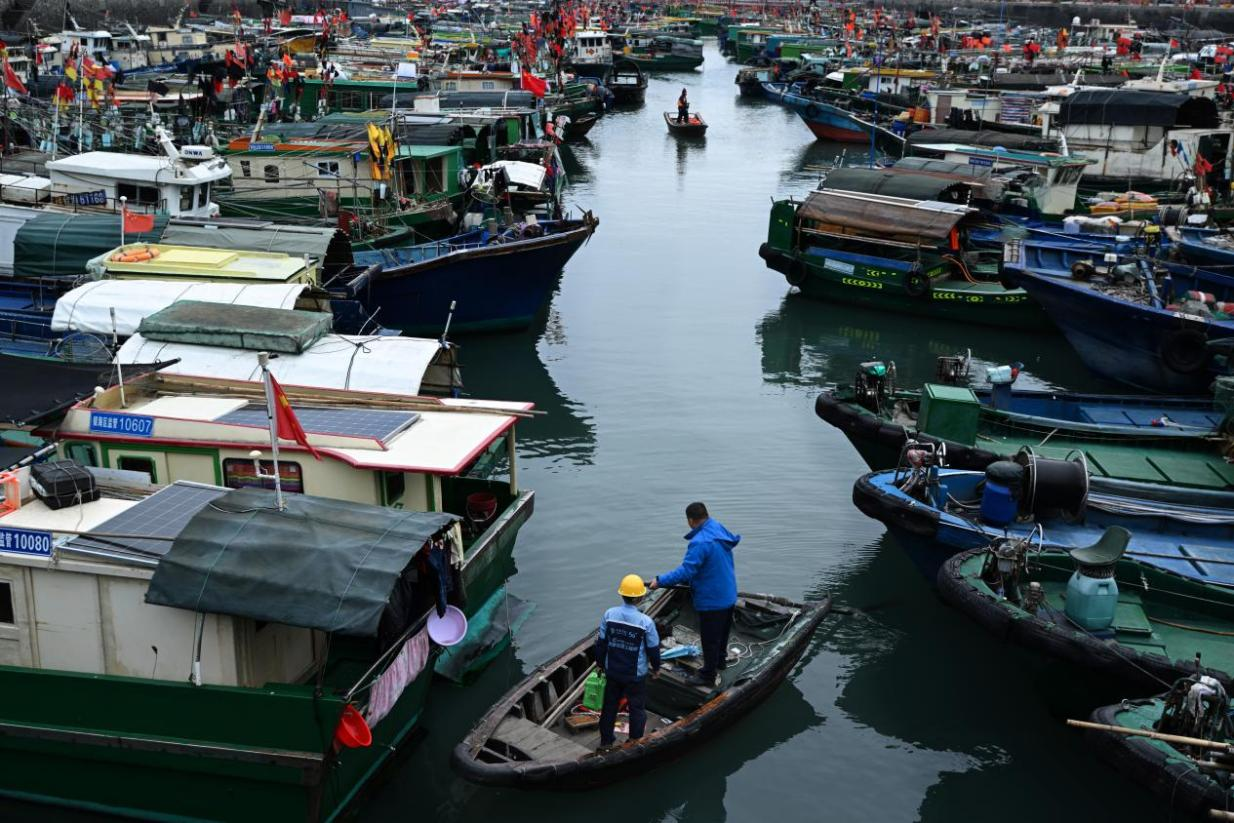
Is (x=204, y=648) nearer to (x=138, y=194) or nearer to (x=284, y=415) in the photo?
(x=284, y=415)

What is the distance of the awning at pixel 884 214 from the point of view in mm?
25016

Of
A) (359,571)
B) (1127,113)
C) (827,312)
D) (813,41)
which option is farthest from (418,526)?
(813,41)

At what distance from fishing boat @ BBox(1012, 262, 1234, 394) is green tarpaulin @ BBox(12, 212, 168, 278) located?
614 inches

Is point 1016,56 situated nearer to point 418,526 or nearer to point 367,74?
point 367,74

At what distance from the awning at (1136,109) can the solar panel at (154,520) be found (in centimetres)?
2959

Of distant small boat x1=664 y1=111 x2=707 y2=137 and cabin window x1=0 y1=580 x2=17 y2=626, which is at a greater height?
distant small boat x1=664 y1=111 x2=707 y2=137

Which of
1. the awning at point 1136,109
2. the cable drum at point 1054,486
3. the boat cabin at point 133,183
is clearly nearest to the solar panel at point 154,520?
the cable drum at point 1054,486

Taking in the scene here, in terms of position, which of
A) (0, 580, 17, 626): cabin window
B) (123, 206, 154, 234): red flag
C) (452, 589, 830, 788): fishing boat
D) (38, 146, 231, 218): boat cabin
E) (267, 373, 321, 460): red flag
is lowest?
(452, 589, 830, 788): fishing boat

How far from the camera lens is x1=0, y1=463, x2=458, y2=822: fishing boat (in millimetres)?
8750

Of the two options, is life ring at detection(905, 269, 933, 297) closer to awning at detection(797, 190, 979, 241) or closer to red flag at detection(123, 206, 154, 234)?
awning at detection(797, 190, 979, 241)

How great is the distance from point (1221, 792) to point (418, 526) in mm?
6007

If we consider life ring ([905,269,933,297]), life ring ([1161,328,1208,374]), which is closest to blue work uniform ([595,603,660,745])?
life ring ([1161,328,1208,374])

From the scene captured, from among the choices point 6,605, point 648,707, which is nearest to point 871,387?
point 648,707

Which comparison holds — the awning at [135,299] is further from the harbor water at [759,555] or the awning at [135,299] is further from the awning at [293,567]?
the awning at [293,567]
